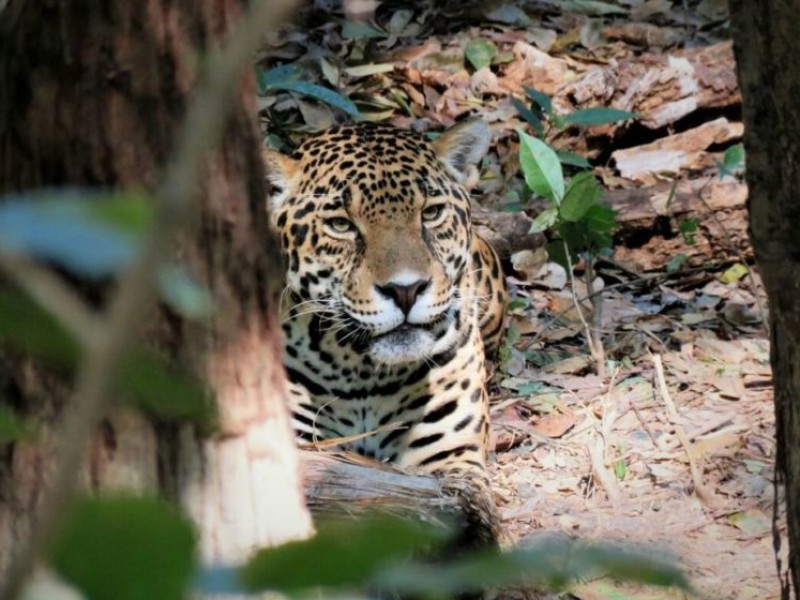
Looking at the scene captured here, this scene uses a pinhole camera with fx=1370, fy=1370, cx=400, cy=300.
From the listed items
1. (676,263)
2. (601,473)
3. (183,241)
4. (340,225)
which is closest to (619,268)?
(676,263)

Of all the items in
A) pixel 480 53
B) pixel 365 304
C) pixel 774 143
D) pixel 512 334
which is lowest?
pixel 512 334

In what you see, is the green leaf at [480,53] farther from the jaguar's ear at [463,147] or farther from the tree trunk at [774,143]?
the tree trunk at [774,143]

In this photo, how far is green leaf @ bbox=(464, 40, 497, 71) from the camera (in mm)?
9328

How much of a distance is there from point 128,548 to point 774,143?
2338mm

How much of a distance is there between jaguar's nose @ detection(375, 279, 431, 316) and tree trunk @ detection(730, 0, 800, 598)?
2270 mm

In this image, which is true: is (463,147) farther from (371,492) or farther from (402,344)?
(371,492)

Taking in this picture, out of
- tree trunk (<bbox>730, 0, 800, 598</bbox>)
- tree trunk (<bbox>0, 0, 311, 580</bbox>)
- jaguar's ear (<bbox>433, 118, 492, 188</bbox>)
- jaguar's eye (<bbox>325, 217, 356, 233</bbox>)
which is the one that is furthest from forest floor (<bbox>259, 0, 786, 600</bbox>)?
tree trunk (<bbox>0, 0, 311, 580</bbox>)

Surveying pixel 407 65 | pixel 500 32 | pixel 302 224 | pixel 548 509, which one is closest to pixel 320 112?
pixel 407 65

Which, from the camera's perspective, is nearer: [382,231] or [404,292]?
[404,292]

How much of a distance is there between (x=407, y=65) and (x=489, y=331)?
11.1 ft

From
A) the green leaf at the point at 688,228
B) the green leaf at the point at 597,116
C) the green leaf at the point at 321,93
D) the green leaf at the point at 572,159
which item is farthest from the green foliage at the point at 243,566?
the green leaf at the point at 321,93

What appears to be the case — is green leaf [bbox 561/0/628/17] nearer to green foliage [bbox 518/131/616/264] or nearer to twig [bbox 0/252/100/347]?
green foliage [bbox 518/131/616/264]

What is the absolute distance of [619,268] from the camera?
7.48 m

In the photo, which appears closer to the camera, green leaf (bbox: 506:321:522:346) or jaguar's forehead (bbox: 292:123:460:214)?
jaguar's forehead (bbox: 292:123:460:214)
